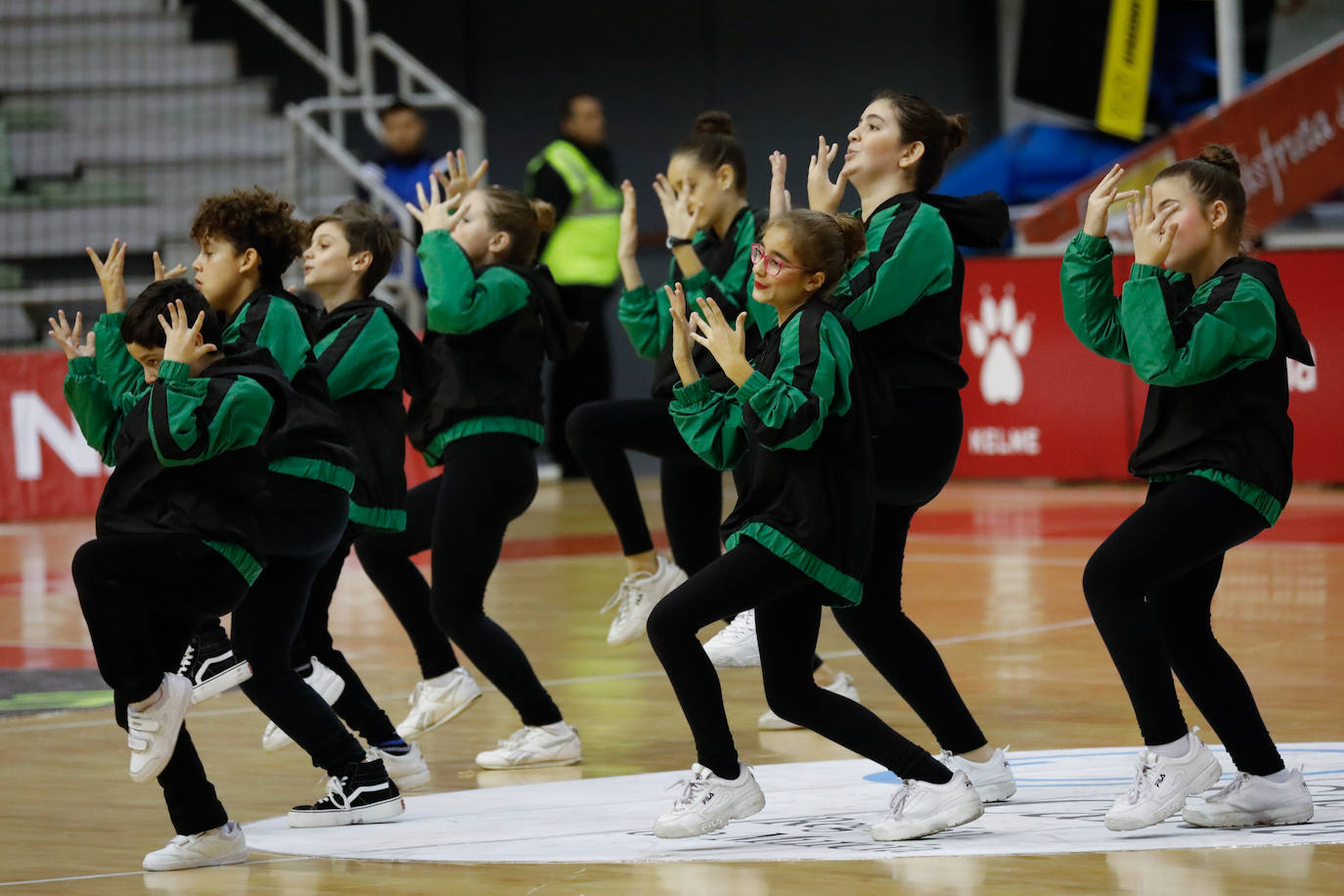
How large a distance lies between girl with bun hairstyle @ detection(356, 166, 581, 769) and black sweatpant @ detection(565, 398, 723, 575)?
0.42 m

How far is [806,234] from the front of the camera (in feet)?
15.3

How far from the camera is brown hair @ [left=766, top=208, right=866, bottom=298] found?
466 cm


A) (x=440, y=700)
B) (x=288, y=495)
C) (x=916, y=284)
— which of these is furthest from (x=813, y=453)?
(x=440, y=700)

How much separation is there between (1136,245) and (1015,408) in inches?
344

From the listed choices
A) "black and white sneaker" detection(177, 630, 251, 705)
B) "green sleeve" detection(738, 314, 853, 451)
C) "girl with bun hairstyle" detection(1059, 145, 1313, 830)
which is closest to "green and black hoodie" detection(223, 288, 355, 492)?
"black and white sneaker" detection(177, 630, 251, 705)

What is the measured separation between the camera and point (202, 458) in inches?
178

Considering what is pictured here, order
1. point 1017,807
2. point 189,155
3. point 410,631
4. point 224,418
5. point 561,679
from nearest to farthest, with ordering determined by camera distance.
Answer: point 224,418 < point 1017,807 < point 410,631 < point 561,679 < point 189,155

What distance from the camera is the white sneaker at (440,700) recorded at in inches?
244

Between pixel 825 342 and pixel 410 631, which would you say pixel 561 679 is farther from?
pixel 825 342

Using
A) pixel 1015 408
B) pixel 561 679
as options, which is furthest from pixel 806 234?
pixel 1015 408

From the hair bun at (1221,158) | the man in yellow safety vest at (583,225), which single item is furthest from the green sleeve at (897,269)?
the man in yellow safety vest at (583,225)

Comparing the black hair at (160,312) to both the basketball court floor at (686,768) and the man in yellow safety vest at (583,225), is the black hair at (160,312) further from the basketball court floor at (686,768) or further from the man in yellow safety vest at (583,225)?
the man in yellow safety vest at (583,225)

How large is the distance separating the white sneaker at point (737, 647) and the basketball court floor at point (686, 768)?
0.22 m

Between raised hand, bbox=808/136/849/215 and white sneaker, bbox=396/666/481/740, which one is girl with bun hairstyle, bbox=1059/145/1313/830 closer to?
raised hand, bbox=808/136/849/215
